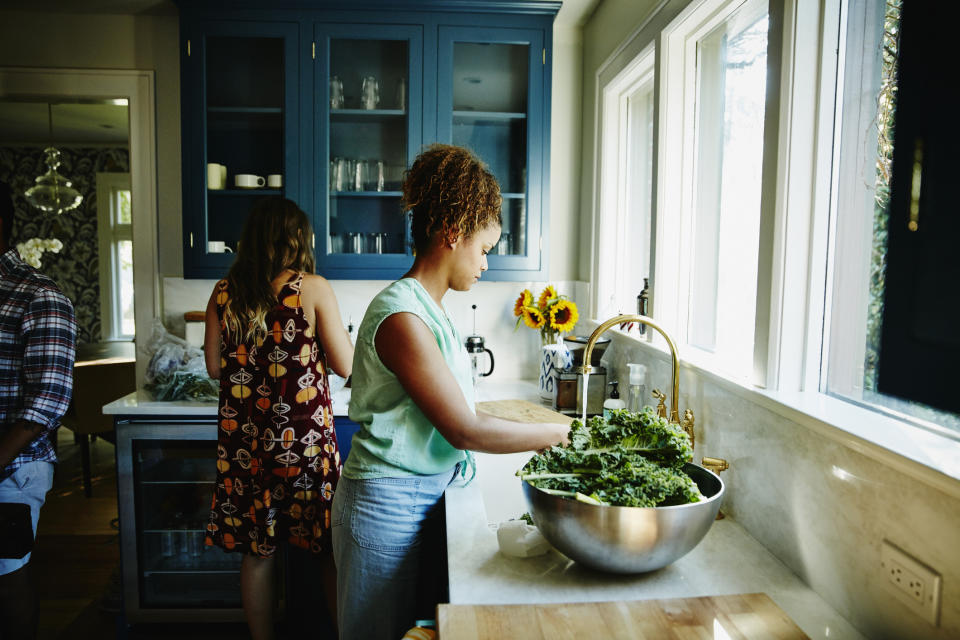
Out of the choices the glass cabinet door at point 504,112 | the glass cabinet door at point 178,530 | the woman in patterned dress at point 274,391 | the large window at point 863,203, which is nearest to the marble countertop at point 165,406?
the glass cabinet door at point 178,530

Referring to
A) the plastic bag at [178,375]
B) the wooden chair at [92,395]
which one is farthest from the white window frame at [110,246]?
the plastic bag at [178,375]

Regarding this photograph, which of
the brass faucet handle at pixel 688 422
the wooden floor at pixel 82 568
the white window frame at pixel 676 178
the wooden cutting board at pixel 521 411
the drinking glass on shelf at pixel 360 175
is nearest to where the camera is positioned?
the brass faucet handle at pixel 688 422

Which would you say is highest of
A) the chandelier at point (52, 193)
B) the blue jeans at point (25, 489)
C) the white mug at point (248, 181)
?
the chandelier at point (52, 193)

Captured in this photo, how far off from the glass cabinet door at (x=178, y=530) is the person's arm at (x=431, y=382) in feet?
4.99

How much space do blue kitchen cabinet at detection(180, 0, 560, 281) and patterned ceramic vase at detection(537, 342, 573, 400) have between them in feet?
1.72

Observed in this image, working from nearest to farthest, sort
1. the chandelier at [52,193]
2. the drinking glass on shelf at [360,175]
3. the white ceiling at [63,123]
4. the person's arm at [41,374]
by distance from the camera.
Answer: the person's arm at [41,374]
the drinking glass on shelf at [360,175]
the chandelier at [52,193]
the white ceiling at [63,123]

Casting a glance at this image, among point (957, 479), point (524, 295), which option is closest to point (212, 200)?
point (524, 295)

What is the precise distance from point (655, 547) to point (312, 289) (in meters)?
1.25

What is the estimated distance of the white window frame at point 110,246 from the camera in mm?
7238

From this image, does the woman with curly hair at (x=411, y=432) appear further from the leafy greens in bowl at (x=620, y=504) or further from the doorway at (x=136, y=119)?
the doorway at (x=136, y=119)

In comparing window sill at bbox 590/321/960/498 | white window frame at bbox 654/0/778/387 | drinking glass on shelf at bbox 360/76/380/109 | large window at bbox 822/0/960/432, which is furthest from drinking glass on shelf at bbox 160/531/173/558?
large window at bbox 822/0/960/432

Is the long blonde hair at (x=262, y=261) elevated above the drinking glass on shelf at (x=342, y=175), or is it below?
below

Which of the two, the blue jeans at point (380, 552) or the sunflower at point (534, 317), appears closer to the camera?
the blue jeans at point (380, 552)

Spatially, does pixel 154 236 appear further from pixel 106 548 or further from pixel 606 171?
pixel 606 171
